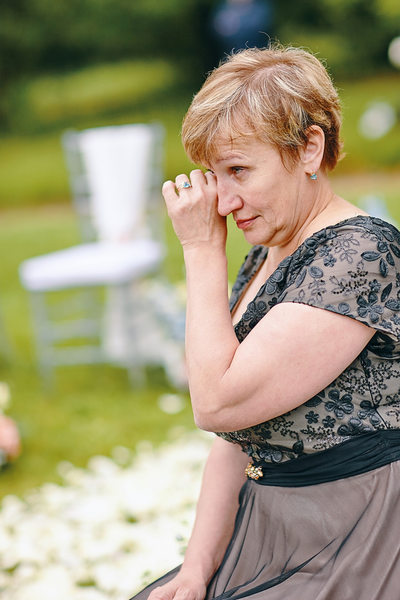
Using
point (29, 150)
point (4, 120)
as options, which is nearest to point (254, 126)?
point (29, 150)

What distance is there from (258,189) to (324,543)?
68 centimetres

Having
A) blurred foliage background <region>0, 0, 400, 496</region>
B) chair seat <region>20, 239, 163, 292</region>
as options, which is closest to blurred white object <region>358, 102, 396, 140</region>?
blurred foliage background <region>0, 0, 400, 496</region>

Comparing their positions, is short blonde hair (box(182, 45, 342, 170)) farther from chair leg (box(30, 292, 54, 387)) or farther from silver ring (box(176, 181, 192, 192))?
chair leg (box(30, 292, 54, 387))

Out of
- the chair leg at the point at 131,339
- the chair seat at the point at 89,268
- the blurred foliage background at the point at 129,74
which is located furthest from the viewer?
the blurred foliage background at the point at 129,74

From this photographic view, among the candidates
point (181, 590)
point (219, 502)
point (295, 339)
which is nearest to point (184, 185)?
point (295, 339)

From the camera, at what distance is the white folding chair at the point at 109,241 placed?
16.3 ft

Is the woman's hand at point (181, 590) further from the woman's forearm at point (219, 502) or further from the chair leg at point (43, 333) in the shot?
the chair leg at point (43, 333)

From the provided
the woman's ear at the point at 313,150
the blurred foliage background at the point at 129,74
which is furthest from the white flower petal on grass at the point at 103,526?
the blurred foliage background at the point at 129,74

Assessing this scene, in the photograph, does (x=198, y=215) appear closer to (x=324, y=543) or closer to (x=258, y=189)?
(x=258, y=189)

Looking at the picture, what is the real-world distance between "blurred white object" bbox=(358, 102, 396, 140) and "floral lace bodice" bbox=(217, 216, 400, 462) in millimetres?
9994

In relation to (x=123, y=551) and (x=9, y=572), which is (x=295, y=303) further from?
(x=9, y=572)

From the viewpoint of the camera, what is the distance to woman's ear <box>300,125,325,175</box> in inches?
61.7

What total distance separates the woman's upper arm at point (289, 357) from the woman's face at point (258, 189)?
0.22 metres

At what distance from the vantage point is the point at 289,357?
146 centimetres
